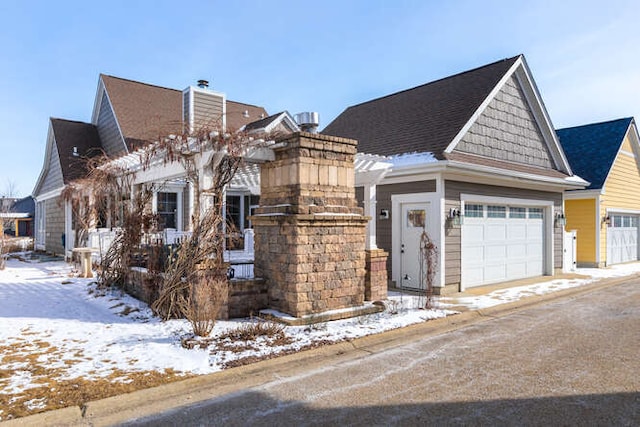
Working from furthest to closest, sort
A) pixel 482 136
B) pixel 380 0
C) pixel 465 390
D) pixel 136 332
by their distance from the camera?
1. pixel 482 136
2. pixel 380 0
3. pixel 136 332
4. pixel 465 390

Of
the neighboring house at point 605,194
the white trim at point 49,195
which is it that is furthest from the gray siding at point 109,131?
the neighboring house at point 605,194

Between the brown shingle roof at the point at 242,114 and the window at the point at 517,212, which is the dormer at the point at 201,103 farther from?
the window at the point at 517,212

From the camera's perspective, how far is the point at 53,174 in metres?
18.8

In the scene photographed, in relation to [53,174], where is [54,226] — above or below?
below

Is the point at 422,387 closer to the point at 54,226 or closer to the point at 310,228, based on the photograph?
the point at 310,228

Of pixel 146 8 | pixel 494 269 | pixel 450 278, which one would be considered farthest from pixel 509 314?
pixel 146 8

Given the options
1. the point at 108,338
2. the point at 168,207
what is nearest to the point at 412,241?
the point at 108,338

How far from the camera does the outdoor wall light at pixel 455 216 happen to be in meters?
10.6

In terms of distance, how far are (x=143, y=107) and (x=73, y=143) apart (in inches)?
138

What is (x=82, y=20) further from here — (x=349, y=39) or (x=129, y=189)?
(x=349, y=39)

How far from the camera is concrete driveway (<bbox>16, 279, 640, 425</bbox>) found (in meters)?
4.04

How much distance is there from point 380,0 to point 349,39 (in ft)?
9.88

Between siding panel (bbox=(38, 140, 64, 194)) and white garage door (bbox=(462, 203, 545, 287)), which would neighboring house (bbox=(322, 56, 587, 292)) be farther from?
siding panel (bbox=(38, 140, 64, 194))

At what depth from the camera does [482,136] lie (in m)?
11.9
